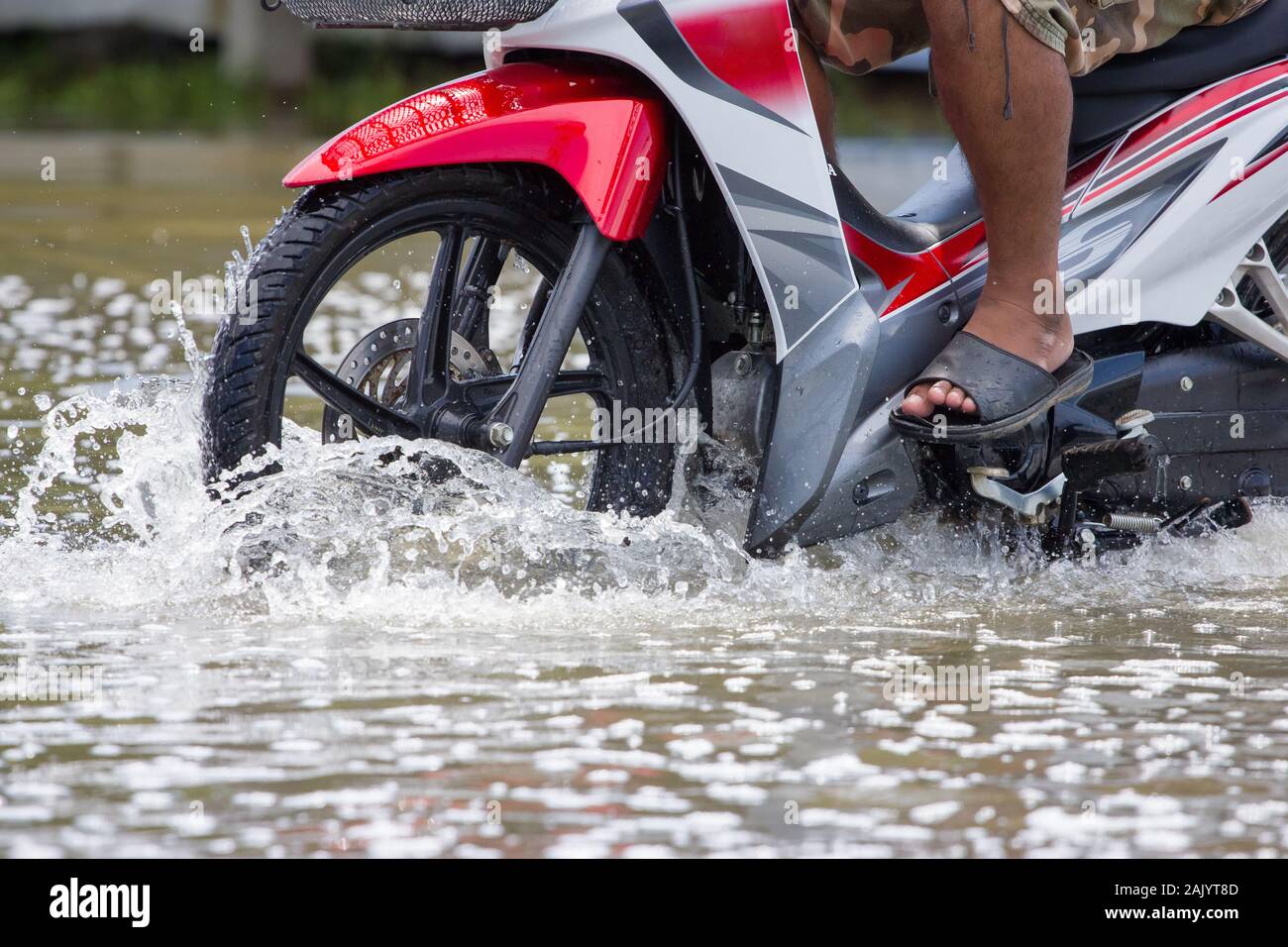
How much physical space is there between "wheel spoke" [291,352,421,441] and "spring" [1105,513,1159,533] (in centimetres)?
126

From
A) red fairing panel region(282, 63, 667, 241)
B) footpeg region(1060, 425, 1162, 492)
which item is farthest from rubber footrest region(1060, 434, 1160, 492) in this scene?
red fairing panel region(282, 63, 667, 241)

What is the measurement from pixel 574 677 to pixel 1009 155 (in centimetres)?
108

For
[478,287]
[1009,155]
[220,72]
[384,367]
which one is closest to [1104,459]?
[1009,155]

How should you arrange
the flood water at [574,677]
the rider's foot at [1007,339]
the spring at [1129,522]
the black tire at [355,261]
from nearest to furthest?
the flood water at [574,677] → the black tire at [355,261] → the rider's foot at [1007,339] → the spring at [1129,522]

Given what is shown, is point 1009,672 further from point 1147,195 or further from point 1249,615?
point 1147,195

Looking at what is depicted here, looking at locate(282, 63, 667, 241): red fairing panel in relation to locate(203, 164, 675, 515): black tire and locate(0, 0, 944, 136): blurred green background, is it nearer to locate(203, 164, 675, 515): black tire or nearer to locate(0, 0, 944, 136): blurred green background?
locate(203, 164, 675, 515): black tire

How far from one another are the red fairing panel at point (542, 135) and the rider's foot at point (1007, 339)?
53 cm

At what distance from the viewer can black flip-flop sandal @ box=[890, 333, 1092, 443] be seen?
10.3ft

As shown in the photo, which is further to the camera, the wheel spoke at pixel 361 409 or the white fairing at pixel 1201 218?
the white fairing at pixel 1201 218

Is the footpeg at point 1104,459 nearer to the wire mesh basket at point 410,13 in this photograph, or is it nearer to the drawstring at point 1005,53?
the drawstring at point 1005,53

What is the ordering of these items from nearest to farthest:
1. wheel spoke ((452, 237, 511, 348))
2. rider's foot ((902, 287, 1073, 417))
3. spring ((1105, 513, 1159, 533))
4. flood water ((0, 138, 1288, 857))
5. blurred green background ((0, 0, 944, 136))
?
flood water ((0, 138, 1288, 857)) < rider's foot ((902, 287, 1073, 417)) < wheel spoke ((452, 237, 511, 348)) < spring ((1105, 513, 1159, 533)) < blurred green background ((0, 0, 944, 136))

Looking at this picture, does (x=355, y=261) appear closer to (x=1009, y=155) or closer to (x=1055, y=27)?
(x=1009, y=155)

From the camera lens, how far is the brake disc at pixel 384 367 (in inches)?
126

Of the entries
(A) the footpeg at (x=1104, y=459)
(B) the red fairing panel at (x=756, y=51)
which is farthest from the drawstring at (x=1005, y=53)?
(A) the footpeg at (x=1104, y=459)
